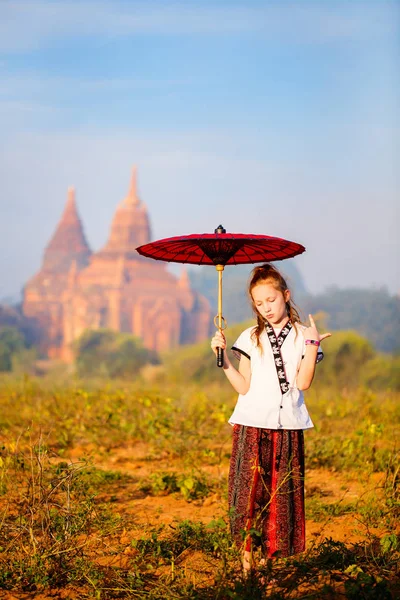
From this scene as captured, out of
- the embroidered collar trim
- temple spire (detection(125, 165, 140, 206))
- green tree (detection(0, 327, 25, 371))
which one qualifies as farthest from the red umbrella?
temple spire (detection(125, 165, 140, 206))

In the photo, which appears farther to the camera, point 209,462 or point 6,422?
point 6,422

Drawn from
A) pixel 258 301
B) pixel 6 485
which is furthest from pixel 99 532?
pixel 258 301

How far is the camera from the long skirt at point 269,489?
10.2 ft

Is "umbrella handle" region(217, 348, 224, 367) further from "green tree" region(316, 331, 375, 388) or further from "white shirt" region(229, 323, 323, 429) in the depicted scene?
"green tree" region(316, 331, 375, 388)

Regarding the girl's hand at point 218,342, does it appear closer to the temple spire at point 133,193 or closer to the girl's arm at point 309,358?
the girl's arm at point 309,358

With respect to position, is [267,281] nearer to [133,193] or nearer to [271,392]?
[271,392]

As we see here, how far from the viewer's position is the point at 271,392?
122 inches

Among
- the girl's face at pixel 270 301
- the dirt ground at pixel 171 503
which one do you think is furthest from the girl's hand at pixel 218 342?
the dirt ground at pixel 171 503

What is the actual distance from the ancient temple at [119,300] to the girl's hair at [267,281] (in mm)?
68853

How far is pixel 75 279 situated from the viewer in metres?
82.2

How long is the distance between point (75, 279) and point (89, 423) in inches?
3025

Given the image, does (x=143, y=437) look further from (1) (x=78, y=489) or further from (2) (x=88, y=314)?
(2) (x=88, y=314)

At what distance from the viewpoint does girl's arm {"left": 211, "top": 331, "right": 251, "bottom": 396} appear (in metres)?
3.08

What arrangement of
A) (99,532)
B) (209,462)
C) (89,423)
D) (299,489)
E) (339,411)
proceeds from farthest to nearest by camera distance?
(339,411)
(89,423)
(209,462)
(99,532)
(299,489)
